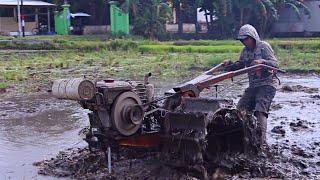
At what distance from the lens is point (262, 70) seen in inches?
294

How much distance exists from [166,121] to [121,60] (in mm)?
17922

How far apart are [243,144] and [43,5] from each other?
36623 millimetres

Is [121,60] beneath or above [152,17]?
beneath

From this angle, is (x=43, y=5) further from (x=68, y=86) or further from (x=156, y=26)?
(x=68, y=86)

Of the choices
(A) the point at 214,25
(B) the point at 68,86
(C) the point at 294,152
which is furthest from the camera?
(A) the point at 214,25

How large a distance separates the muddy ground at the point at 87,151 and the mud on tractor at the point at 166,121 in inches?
10.1

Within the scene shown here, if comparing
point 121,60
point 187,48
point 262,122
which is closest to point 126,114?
point 262,122

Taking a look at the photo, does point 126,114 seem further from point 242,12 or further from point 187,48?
point 242,12

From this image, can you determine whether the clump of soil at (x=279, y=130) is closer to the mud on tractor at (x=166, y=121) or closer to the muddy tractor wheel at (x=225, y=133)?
the mud on tractor at (x=166, y=121)

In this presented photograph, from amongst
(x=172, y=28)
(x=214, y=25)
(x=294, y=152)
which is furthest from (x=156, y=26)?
(x=294, y=152)

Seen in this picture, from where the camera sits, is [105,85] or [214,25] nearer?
[105,85]

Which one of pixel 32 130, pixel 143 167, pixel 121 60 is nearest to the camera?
pixel 143 167

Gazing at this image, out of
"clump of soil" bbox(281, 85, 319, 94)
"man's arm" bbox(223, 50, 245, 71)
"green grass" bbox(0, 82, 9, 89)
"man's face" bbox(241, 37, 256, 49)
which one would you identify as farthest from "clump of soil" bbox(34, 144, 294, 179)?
"green grass" bbox(0, 82, 9, 89)

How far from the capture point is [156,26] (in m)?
36.2
